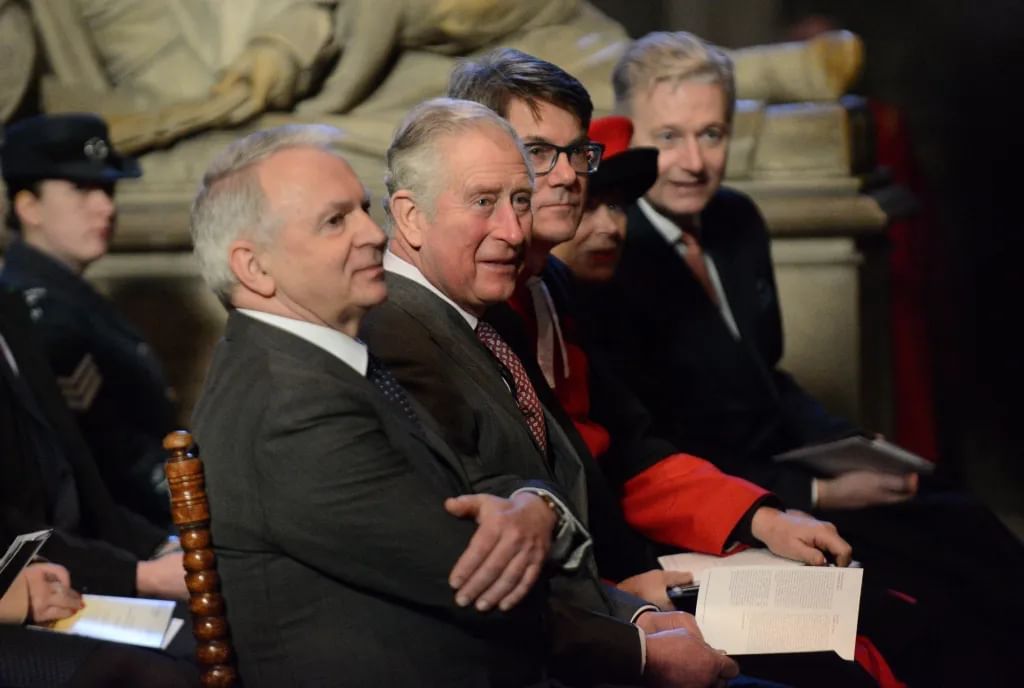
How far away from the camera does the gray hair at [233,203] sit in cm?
213

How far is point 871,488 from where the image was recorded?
3609 millimetres

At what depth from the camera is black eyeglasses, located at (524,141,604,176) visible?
2814mm

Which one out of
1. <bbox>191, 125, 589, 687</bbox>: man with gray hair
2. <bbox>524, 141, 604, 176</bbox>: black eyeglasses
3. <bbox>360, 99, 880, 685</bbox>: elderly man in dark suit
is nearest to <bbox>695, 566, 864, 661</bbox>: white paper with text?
<bbox>360, 99, 880, 685</bbox>: elderly man in dark suit

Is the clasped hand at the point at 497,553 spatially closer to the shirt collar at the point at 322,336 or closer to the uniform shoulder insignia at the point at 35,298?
the shirt collar at the point at 322,336

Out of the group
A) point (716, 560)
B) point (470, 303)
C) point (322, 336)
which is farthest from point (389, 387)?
point (716, 560)

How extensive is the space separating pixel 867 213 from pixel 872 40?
6.91 feet

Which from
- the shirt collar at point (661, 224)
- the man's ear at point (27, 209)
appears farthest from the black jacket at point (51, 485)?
the shirt collar at point (661, 224)

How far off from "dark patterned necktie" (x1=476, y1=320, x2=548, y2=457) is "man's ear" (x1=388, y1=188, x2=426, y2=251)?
187mm

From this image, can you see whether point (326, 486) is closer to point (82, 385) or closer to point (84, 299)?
point (82, 385)

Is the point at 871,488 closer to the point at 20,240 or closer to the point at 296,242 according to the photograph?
the point at 296,242

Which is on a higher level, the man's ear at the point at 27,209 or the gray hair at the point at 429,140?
the gray hair at the point at 429,140

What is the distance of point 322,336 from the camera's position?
2150 millimetres

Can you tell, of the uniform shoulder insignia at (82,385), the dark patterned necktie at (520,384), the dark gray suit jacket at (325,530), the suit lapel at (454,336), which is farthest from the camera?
the uniform shoulder insignia at (82,385)

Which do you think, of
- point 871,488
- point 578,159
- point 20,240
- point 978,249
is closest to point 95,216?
point 20,240
